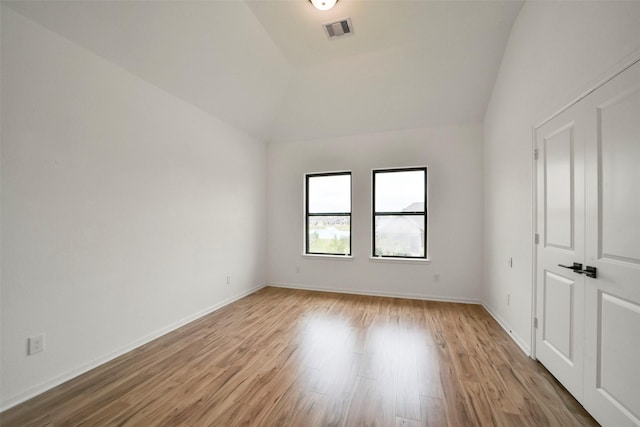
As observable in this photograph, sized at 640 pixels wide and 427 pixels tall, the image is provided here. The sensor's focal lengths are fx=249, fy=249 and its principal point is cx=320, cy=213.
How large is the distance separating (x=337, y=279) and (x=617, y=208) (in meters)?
3.60

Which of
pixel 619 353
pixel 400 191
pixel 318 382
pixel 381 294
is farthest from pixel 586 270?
pixel 381 294

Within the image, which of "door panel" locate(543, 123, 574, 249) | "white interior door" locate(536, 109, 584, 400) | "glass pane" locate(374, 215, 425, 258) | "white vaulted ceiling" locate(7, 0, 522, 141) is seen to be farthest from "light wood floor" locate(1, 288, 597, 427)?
"white vaulted ceiling" locate(7, 0, 522, 141)

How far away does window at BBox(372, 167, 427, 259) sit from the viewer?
420 cm

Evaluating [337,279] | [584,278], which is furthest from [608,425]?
[337,279]

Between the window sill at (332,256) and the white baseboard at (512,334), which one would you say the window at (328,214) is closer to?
the window sill at (332,256)

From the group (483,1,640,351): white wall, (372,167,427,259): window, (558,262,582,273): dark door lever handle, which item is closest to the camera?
(483,1,640,351): white wall

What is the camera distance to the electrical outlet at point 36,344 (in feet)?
6.10

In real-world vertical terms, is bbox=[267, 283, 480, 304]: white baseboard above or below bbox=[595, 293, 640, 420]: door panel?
below

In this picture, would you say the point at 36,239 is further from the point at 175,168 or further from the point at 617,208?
the point at 617,208

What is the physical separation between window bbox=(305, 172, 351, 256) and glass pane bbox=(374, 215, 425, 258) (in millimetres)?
556

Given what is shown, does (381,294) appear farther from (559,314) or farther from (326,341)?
(559,314)

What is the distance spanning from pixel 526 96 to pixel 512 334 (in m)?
2.55

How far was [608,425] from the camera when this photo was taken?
152cm

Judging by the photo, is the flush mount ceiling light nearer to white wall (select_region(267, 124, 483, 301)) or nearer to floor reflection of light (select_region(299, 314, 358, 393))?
white wall (select_region(267, 124, 483, 301))
